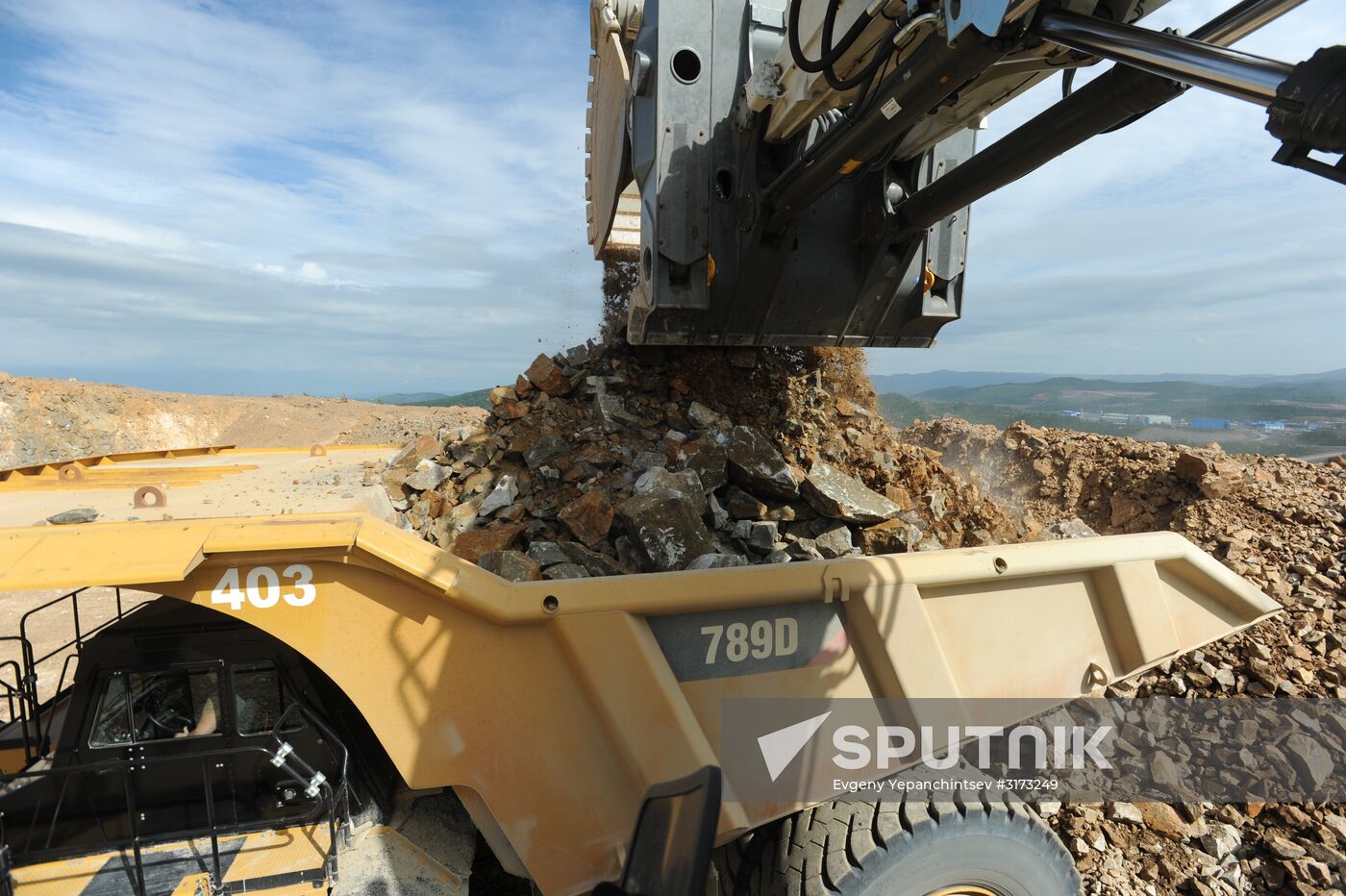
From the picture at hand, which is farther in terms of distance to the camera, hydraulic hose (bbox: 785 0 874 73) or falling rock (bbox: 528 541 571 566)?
falling rock (bbox: 528 541 571 566)

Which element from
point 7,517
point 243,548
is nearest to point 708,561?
point 243,548

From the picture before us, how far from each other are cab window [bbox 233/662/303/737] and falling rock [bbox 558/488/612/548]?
85.2 inches

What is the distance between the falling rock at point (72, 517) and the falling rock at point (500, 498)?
2441 mm

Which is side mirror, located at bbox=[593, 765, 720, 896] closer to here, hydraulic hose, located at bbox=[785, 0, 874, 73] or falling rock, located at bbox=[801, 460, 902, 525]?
hydraulic hose, located at bbox=[785, 0, 874, 73]

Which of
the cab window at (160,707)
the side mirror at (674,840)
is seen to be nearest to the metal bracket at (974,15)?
the side mirror at (674,840)

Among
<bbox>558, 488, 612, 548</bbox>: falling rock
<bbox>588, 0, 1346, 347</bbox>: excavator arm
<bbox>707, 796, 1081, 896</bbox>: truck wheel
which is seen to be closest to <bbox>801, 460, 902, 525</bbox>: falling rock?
<bbox>588, 0, 1346, 347</bbox>: excavator arm

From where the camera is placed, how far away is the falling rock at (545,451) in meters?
4.83

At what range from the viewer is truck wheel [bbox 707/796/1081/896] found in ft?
6.48

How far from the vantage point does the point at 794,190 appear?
3.55 metres

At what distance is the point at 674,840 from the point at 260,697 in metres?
1.35

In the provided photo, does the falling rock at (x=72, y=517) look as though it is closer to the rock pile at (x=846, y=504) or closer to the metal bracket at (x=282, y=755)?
the metal bracket at (x=282, y=755)

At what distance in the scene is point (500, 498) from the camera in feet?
14.7

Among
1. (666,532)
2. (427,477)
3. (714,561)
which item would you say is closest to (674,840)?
(714,561)

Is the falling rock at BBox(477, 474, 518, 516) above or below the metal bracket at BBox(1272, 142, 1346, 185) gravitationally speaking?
below
